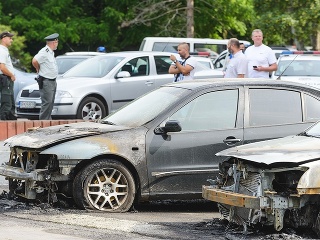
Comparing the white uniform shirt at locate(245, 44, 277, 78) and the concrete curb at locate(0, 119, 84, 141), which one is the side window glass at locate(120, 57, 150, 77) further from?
the white uniform shirt at locate(245, 44, 277, 78)

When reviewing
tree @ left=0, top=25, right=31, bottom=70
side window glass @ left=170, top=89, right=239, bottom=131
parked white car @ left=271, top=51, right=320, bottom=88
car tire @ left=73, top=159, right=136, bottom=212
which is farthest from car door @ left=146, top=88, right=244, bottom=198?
tree @ left=0, top=25, right=31, bottom=70

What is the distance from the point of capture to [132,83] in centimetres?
2019

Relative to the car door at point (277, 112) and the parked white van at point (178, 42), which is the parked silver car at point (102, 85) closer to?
the parked white van at point (178, 42)

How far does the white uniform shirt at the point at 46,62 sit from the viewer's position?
17.3 m

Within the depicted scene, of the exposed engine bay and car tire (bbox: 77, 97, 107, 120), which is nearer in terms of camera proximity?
the exposed engine bay

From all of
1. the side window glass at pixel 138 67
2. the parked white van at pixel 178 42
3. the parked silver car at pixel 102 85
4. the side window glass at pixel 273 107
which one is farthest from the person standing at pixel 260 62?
the parked white van at pixel 178 42

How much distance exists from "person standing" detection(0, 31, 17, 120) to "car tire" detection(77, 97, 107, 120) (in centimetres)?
149

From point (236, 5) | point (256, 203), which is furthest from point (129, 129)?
point (236, 5)

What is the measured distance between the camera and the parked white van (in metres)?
28.8

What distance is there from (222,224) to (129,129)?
1.59 metres

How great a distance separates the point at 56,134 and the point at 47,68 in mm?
6766

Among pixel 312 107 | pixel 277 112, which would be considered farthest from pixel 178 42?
pixel 277 112

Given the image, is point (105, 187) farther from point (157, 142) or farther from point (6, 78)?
point (6, 78)

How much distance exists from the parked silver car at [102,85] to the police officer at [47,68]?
1.83 m
